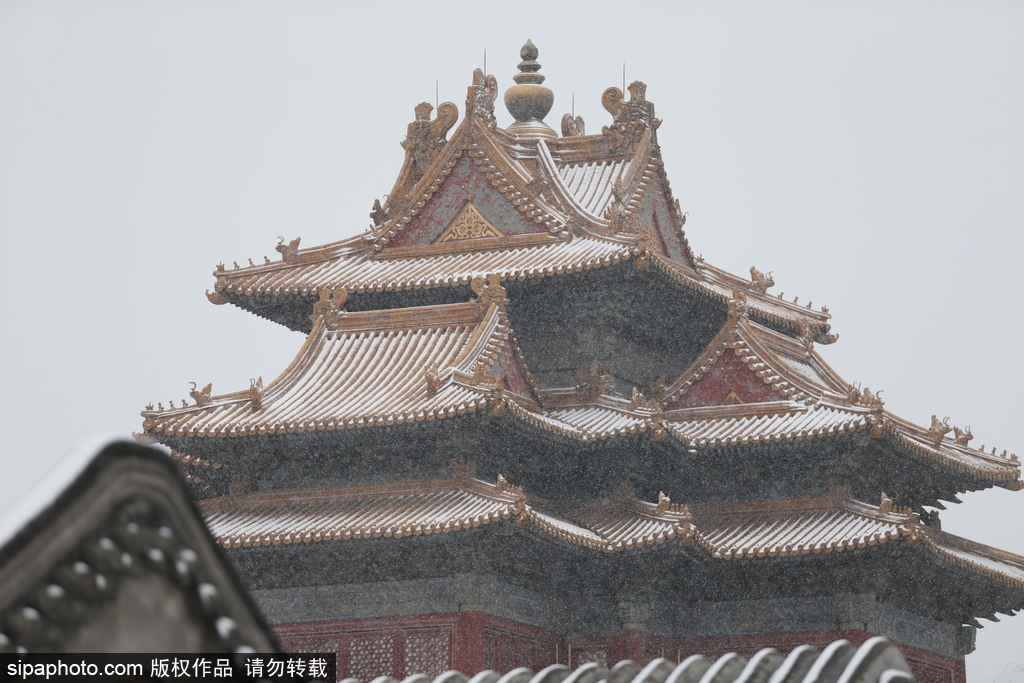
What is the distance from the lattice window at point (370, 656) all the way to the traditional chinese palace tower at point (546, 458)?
0.16ft

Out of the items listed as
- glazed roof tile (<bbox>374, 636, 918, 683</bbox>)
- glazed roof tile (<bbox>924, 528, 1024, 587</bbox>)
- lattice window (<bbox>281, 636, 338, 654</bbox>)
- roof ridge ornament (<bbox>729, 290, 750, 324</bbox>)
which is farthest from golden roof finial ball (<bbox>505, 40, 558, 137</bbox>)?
glazed roof tile (<bbox>374, 636, 918, 683</bbox>)

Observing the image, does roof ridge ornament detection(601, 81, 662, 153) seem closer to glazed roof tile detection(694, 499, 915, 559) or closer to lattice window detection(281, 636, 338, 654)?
glazed roof tile detection(694, 499, 915, 559)

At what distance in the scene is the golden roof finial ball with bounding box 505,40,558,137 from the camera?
2981 centimetres

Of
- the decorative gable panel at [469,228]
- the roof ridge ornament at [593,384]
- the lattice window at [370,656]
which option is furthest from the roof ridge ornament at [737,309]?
the lattice window at [370,656]

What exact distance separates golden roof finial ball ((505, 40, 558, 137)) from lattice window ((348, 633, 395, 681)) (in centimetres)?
1130

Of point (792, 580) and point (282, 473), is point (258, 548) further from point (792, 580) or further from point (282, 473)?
point (792, 580)

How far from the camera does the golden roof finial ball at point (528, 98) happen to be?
1174 inches

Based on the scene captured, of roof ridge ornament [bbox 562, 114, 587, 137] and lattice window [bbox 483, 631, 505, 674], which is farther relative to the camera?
roof ridge ornament [bbox 562, 114, 587, 137]

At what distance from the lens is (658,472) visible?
81.4 ft

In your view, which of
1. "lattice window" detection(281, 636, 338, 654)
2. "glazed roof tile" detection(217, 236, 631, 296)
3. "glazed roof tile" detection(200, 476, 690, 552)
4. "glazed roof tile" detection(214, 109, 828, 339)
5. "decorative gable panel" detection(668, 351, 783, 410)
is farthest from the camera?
"glazed roof tile" detection(214, 109, 828, 339)

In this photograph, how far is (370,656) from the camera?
72.3ft

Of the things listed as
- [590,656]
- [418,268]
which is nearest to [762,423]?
[590,656]

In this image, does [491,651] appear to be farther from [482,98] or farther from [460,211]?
[482,98]

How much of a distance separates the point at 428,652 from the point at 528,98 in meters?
12.2
